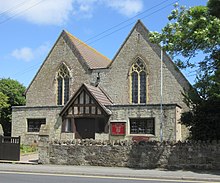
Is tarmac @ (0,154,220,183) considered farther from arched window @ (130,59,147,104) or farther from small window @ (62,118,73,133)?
arched window @ (130,59,147,104)

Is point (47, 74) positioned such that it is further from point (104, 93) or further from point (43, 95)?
point (104, 93)

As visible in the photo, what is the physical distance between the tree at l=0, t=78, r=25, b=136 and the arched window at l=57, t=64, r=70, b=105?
10845mm

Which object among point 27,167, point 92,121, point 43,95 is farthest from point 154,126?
point 43,95

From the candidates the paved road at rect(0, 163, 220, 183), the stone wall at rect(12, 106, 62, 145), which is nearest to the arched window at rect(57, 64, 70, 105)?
the stone wall at rect(12, 106, 62, 145)

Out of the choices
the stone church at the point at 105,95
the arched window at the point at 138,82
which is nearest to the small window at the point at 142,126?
the stone church at the point at 105,95

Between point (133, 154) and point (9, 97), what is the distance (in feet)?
99.7

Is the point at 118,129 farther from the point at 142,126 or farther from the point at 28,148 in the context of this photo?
the point at 28,148

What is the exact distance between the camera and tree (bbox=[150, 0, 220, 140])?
13.9 m

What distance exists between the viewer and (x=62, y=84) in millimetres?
32188

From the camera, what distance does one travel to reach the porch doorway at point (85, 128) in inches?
1038

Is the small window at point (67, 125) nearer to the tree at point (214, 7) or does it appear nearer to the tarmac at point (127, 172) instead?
the tarmac at point (127, 172)

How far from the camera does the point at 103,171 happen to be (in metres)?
14.7

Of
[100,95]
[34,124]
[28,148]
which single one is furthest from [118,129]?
[34,124]

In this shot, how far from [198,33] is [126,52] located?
16.7 m
